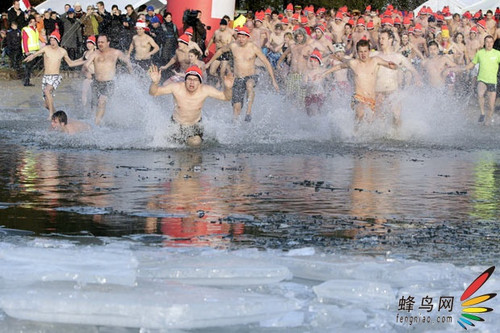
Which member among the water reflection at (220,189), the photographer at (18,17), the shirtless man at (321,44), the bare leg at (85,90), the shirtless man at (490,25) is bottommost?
the water reflection at (220,189)

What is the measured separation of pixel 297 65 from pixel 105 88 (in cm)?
370

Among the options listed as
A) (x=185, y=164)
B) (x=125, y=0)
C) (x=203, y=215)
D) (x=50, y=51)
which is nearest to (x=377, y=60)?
(x=185, y=164)

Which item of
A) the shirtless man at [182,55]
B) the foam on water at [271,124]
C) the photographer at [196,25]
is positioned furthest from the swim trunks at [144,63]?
the photographer at [196,25]

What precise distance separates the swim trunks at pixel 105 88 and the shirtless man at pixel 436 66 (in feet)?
20.7

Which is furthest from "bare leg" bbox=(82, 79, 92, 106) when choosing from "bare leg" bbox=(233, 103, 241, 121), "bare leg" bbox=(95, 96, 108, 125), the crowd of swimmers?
"bare leg" bbox=(233, 103, 241, 121)

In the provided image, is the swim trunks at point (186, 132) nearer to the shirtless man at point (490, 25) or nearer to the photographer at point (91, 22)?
the shirtless man at point (490, 25)

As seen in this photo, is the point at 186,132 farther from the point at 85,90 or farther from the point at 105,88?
the point at 85,90

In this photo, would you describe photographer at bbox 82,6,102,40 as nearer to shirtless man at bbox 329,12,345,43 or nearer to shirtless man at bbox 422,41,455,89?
shirtless man at bbox 329,12,345,43

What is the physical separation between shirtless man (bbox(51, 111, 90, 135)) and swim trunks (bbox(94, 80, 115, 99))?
7.18 ft

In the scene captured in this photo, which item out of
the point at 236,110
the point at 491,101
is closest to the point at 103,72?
the point at 236,110

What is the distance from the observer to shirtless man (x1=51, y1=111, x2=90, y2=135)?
13.7 meters

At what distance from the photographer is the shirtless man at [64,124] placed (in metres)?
13.7

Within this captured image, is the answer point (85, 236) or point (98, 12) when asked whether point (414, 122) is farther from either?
point (98, 12)

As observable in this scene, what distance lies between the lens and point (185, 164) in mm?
11203
